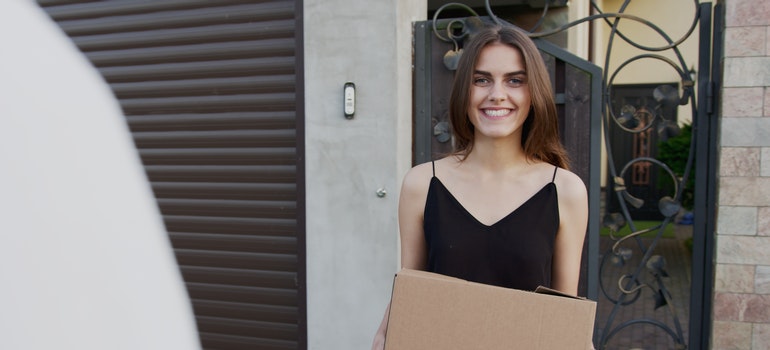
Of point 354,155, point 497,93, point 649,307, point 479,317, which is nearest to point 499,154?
point 497,93

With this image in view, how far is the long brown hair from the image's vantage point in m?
1.78

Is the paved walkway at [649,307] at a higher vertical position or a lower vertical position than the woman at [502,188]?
lower

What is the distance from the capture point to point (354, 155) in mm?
3428

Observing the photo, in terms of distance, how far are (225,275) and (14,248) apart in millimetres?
1276

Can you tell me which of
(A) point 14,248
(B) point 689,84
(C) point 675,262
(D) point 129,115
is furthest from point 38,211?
(C) point 675,262

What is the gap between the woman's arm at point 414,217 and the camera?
6.36ft

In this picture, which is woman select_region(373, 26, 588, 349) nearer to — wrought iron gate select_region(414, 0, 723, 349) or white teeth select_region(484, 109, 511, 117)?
white teeth select_region(484, 109, 511, 117)

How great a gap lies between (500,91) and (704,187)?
5.61ft

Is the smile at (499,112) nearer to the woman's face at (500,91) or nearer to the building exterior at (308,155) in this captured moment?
the woman's face at (500,91)

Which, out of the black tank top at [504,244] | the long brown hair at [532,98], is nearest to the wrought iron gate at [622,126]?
the long brown hair at [532,98]

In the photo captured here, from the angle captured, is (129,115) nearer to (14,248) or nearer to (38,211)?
(38,211)

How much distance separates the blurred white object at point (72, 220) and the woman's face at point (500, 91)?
2.93 metres

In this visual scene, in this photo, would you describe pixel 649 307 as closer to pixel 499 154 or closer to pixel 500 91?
pixel 499 154

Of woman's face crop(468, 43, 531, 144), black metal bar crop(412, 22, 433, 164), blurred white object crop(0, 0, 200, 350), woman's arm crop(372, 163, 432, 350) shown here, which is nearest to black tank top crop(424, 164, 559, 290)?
woman's arm crop(372, 163, 432, 350)
